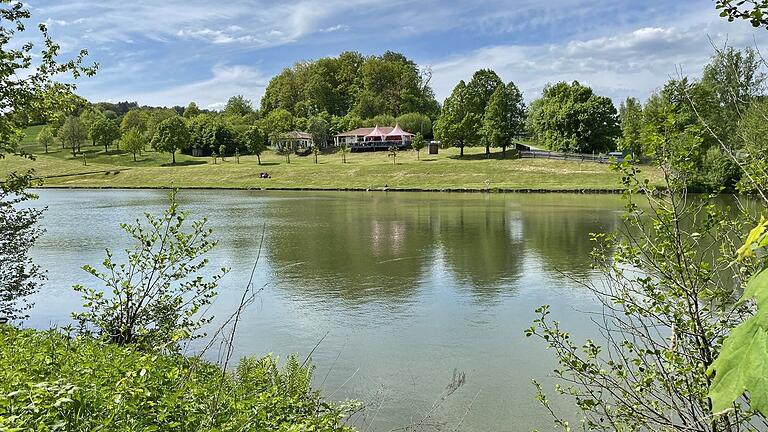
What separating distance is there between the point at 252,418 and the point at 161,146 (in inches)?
3561

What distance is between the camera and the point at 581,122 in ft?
214

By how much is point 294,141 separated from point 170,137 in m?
19.5

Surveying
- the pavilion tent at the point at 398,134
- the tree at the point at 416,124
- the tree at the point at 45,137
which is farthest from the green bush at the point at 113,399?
the tree at the point at 45,137

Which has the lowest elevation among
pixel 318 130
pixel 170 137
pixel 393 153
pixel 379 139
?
pixel 393 153

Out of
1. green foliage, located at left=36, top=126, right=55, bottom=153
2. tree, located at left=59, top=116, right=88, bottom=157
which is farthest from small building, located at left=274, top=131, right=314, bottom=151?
green foliage, located at left=36, top=126, right=55, bottom=153

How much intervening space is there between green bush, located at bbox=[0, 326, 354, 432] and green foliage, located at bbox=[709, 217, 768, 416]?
2828mm

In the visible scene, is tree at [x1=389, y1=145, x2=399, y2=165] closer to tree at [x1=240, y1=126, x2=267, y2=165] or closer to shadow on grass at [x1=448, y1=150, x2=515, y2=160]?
shadow on grass at [x1=448, y1=150, x2=515, y2=160]

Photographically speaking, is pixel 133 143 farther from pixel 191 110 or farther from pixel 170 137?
pixel 191 110

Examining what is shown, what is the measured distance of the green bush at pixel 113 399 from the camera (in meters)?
3.47

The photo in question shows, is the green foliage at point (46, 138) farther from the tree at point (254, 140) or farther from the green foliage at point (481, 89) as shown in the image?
the green foliage at point (481, 89)

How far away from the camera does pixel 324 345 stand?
1173 centimetres

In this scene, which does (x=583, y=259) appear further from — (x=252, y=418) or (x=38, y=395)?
(x=38, y=395)

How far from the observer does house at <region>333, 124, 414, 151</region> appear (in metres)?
90.4

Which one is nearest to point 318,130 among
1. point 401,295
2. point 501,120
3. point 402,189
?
point 501,120
